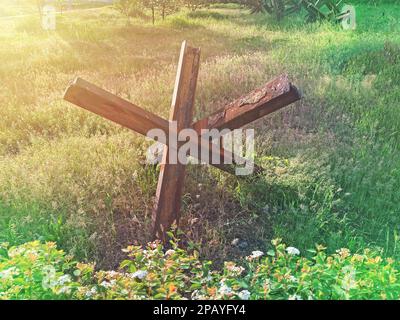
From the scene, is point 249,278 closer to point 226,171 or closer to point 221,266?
point 221,266

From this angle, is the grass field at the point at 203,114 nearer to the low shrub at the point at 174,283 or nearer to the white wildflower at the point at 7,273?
the low shrub at the point at 174,283

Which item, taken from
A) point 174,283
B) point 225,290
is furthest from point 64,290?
point 225,290

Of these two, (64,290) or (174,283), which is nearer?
(64,290)

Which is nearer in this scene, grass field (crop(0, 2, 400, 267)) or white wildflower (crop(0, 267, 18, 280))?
white wildflower (crop(0, 267, 18, 280))

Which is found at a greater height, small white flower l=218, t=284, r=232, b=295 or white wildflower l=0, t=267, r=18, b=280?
white wildflower l=0, t=267, r=18, b=280

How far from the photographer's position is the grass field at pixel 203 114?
356 cm

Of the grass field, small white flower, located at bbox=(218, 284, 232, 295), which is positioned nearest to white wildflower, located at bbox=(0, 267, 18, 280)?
the grass field

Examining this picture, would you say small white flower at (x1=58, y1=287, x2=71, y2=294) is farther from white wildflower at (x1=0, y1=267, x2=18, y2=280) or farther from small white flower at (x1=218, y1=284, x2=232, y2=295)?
small white flower at (x1=218, y1=284, x2=232, y2=295)

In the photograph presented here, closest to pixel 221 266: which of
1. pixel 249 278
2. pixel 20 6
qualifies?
pixel 249 278

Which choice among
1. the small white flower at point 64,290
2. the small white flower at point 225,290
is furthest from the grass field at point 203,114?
the small white flower at point 64,290

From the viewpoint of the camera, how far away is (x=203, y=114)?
4.89 m

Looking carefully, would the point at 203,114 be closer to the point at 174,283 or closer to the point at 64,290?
the point at 174,283

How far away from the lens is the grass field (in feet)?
11.7
